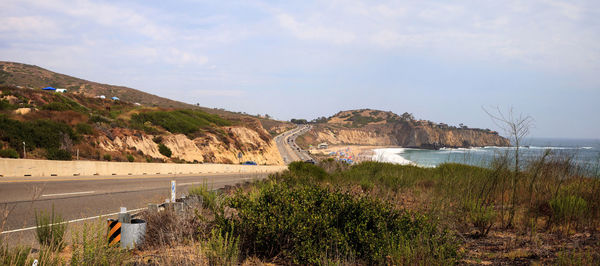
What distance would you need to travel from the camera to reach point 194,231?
274 inches

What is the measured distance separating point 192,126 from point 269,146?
16.4m

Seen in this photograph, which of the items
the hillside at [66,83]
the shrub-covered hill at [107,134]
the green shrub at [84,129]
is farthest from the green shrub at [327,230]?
the hillside at [66,83]

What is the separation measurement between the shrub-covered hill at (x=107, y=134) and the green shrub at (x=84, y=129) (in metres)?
0.05

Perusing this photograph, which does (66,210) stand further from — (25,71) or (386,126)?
(386,126)

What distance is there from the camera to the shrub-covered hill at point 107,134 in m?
26.2

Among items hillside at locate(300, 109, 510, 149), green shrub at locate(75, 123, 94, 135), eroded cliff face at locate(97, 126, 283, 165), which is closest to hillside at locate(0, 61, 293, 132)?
eroded cliff face at locate(97, 126, 283, 165)

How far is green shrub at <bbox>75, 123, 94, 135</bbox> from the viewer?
31203mm

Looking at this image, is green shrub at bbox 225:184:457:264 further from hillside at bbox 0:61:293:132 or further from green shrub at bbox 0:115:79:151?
hillside at bbox 0:61:293:132

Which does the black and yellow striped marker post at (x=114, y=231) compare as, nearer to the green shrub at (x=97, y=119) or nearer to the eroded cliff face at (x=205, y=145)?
the eroded cliff face at (x=205, y=145)

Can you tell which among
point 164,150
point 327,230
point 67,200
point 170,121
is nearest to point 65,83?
point 170,121

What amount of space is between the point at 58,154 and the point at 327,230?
26.0 m

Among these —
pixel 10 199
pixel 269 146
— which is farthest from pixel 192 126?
pixel 10 199

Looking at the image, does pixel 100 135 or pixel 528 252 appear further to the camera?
pixel 100 135

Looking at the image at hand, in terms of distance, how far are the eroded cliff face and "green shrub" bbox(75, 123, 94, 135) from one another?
90cm
